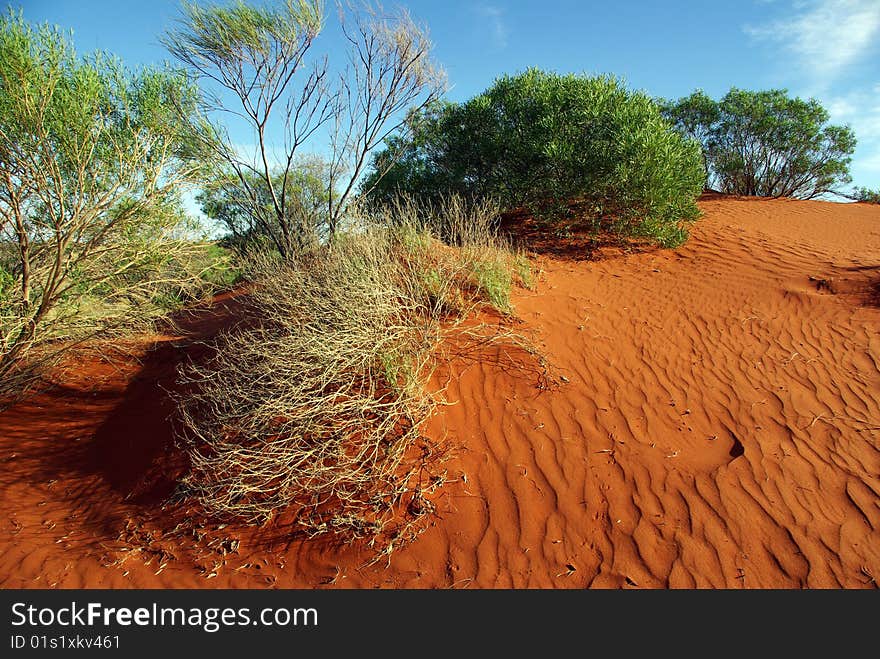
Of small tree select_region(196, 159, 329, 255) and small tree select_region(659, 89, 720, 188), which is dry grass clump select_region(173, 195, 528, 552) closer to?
small tree select_region(196, 159, 329, 255)

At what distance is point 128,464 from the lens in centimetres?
432

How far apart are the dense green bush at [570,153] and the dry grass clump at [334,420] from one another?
5.41 metres

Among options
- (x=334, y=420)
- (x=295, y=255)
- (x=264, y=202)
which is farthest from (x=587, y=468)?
(x=264, y=202)

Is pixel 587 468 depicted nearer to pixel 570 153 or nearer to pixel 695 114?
pixel 570 153

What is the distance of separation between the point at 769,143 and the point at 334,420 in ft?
62.8

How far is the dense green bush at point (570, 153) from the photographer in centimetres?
854

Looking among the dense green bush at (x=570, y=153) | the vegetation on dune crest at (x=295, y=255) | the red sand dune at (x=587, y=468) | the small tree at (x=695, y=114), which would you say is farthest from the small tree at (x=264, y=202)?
the small tree at (x=695, y=114)

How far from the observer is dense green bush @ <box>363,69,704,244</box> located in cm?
854

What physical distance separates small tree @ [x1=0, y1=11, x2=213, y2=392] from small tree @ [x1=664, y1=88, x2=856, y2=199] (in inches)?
732

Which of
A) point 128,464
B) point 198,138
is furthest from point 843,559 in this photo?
point 198,138

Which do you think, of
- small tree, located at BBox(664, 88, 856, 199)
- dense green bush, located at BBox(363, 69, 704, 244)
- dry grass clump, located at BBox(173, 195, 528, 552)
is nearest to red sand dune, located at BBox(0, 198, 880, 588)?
dry grass clump, located at BBox(173, 195, 528, 552)

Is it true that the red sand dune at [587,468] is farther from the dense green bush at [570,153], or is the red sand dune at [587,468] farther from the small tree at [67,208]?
the dense green bush at [570,153]

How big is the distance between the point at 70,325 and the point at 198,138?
5.35 m

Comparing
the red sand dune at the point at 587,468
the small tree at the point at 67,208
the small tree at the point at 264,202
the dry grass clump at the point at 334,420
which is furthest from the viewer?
the small tree at the point at 264,202
